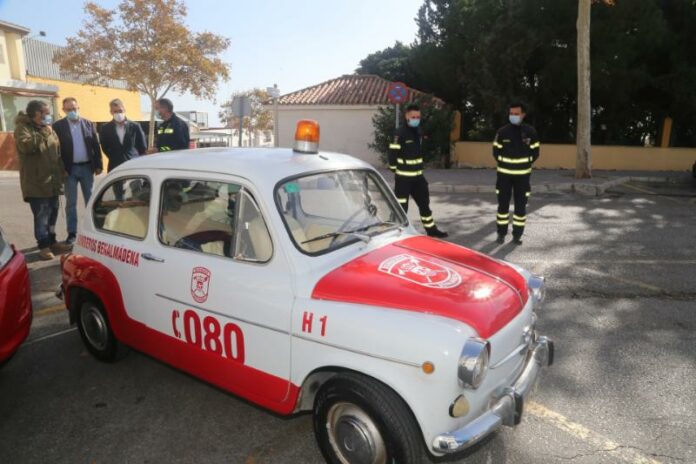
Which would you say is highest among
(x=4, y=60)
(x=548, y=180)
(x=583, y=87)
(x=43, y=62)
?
(x=43, y=62)

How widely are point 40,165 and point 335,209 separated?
191 inches

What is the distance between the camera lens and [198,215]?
3283 mm

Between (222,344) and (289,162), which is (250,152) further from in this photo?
(222,344)

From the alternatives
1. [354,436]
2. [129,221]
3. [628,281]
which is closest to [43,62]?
[129,221]

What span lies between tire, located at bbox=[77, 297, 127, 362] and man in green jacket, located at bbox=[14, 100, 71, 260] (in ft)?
10.2

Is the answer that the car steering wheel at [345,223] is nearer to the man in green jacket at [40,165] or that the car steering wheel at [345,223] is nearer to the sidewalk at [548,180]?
the man in green jacket at [40,165]

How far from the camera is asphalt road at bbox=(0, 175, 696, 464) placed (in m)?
2.86

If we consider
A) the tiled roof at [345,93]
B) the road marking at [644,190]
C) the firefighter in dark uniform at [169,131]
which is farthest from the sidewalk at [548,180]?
the firefighter in dark uniform at [169,131]

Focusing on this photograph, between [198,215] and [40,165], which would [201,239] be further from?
[40,165]

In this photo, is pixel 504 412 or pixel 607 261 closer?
pixel 504 412

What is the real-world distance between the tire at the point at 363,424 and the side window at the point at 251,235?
0.83 meters

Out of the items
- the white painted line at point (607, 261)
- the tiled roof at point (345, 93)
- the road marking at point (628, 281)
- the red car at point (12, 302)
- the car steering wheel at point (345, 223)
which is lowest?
the road marking at point (628, 281)

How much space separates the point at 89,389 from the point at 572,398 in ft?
11.2

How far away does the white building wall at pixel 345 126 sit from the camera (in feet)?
74.5
